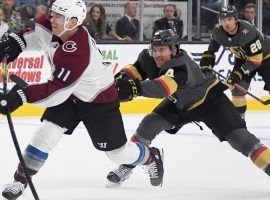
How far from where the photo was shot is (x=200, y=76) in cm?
418

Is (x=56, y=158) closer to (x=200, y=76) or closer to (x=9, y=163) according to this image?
(x=9, y=163)

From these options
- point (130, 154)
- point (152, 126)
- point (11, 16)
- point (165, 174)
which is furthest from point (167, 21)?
point (130, 154)

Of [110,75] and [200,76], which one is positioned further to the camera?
[200,76]

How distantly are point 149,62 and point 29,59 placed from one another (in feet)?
12.8

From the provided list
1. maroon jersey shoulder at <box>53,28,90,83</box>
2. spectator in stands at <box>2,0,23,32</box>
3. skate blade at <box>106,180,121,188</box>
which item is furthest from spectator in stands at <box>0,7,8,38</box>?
maroon jersey shoulder at <box>53,28,90,83</box>

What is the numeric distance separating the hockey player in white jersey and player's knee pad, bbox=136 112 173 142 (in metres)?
0.26

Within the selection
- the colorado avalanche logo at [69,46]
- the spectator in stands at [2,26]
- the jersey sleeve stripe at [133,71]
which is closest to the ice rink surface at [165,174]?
the jersey sleeve stripe at [133,71]

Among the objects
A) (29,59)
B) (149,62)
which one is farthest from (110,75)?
(29,59)

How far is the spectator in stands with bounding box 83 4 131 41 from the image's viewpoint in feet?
26.9

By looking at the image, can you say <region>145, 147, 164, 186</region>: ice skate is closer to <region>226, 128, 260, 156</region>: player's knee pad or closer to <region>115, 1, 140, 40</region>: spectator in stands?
<region>226, 128, 260, 156</region>: player's knee pad

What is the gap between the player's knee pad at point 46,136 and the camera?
147 inches

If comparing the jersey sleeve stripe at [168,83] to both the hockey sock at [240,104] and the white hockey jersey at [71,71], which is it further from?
the hockey sock at [240,104]

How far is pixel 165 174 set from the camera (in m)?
4.75

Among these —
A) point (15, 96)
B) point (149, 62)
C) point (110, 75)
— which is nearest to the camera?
point (15, 96)
